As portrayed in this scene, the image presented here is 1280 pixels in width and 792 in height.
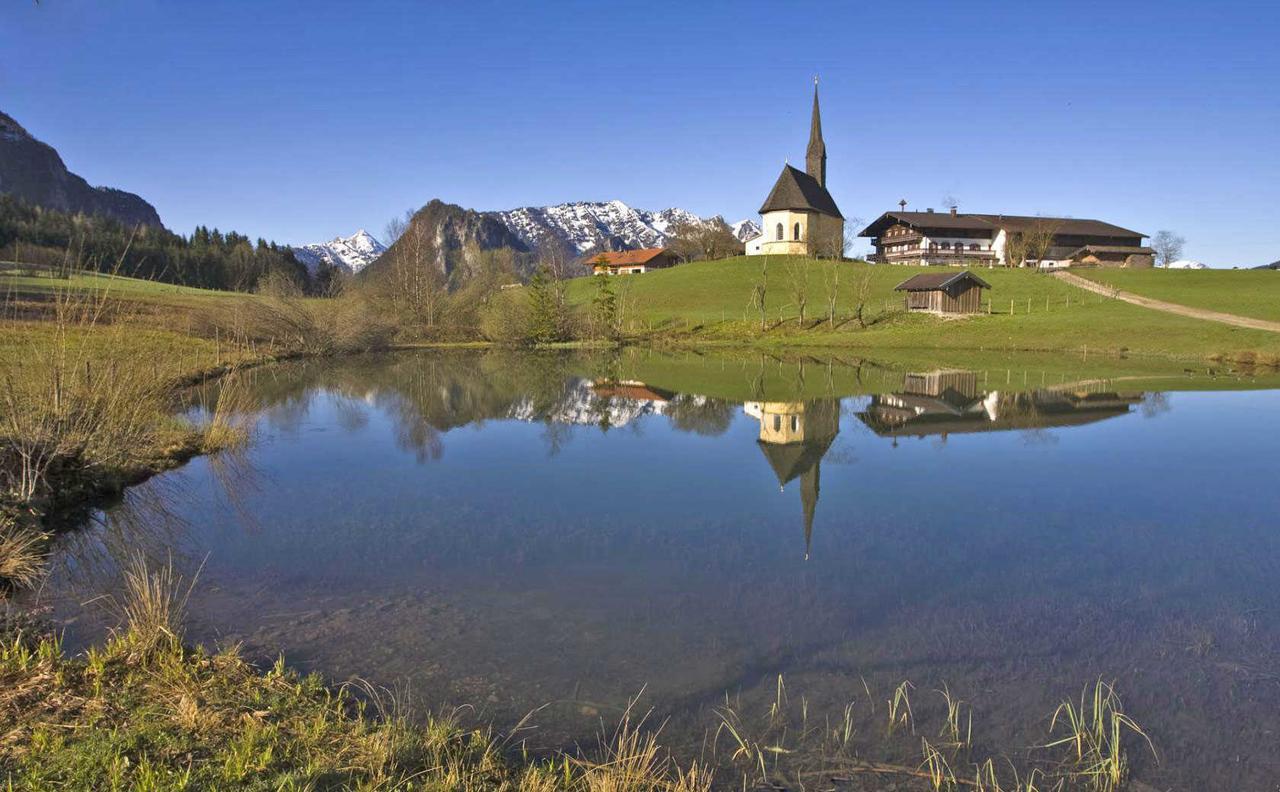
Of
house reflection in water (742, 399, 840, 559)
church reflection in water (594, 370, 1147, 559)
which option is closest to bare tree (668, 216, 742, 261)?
church reflection in water (594, 370, 1147, 559)

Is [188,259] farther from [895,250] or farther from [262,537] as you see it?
[262,537]

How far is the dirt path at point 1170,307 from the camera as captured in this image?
148 feet

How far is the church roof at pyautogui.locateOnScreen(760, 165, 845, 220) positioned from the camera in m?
92.5

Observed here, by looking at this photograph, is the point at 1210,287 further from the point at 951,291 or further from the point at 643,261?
the point at 643,261

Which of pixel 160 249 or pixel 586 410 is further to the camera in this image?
pixel 160 249

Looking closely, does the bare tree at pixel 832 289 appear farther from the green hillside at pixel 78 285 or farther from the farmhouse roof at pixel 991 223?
the green hillside at pixel 78 285

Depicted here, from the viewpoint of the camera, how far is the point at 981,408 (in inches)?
933

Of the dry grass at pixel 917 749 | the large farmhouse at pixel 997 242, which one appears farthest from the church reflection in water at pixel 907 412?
the large farmhouse at pixel 997 242

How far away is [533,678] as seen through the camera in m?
6.74

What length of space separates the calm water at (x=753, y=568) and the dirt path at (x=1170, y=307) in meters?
32.3

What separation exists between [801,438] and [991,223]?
9100 centimetres

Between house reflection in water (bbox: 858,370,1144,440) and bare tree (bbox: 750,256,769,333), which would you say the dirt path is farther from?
bare tree (bbox: 750,256,769,333)

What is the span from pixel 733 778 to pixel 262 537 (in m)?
8.22

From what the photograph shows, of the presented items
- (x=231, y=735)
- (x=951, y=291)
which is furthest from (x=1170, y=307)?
(x=231, y=735)
